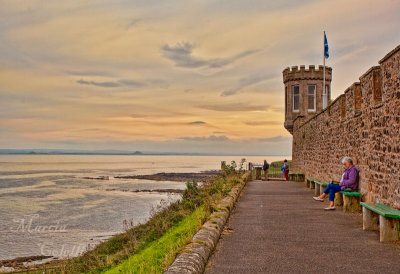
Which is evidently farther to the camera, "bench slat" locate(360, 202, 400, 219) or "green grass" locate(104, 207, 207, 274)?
"bench slat" locate(360, 202, 400, 219)

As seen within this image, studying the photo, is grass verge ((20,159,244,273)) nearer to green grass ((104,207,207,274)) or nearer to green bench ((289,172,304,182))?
green grass ((104,207,207,274))

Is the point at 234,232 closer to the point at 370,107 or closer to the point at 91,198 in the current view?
the point at 370,107

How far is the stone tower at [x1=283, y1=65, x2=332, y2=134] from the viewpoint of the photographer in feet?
97.7

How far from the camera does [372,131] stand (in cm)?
948

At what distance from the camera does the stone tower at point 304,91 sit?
29.8m

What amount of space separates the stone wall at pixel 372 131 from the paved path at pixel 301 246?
106 cm

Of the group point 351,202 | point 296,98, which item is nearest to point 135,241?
point 351,202

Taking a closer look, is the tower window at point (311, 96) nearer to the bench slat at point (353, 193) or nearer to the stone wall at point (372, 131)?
the stone wall at point (372, 131)

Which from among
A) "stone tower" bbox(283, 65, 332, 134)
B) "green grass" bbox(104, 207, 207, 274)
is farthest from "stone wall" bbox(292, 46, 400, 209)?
"stone tower" bbox(283, 65, 332, 134)

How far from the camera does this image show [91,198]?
47625 mm

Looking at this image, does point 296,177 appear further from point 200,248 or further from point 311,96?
point 200,248

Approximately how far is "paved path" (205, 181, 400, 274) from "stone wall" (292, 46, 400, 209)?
1.06 m

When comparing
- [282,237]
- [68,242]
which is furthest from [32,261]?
[282,237]

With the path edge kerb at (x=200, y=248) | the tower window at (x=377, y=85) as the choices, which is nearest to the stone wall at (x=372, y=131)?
the tower window at (x=377, y=85)
